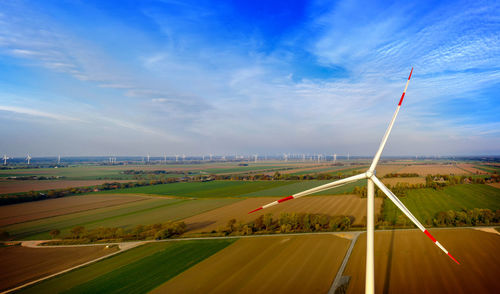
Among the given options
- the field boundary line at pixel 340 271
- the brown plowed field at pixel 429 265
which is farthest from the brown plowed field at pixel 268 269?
the brown plowed field at pixel 429 265

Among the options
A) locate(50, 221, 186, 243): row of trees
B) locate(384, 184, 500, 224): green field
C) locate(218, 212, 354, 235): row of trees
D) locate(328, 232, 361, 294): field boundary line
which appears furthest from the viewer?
locate(384, 184, 500, 224): green field

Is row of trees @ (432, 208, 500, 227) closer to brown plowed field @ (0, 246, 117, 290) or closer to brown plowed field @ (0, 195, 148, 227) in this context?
brown plowed field @ (0, 246, 117, 290)

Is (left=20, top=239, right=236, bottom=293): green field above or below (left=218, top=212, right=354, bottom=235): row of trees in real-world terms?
below

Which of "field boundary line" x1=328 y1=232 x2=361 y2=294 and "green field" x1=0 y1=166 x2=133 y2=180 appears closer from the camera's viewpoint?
"field boundary line" x1=328 y1=232 x2=361 y2=294

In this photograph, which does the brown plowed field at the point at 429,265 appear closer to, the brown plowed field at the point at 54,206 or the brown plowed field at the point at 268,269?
the brown plowed field at the point at 268,269

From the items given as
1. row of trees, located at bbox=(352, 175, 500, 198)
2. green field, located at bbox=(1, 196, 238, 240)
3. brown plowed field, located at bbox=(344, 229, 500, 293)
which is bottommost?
green field, located at bbox=(1, 196, 238, 240)

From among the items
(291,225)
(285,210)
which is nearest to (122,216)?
(285,210)

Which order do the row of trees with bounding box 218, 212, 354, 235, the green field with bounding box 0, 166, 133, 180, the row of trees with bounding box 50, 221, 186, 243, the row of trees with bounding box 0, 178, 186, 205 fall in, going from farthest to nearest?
the green field with bounding box 0, 166, 133, 180 < the row of trees with bounding box 0, 178, 186, 205 < the row of trees with bounding box 218, 212, 354, 235 < the row of trees with bounding box 50, 221, 186, 243

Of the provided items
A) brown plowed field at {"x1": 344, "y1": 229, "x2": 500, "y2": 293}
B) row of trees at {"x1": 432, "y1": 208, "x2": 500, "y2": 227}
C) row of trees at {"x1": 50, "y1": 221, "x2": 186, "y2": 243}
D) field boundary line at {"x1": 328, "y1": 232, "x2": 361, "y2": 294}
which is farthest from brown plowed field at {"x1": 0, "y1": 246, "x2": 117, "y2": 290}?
row of trees at {"x1": 432, "y1": 208, "x2": 500, "y2": 227}
